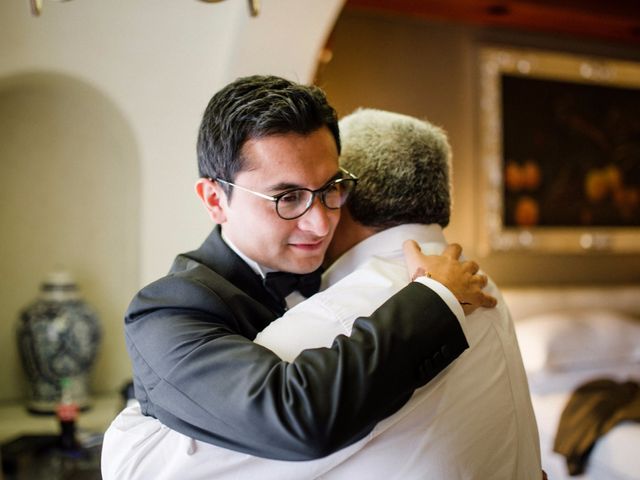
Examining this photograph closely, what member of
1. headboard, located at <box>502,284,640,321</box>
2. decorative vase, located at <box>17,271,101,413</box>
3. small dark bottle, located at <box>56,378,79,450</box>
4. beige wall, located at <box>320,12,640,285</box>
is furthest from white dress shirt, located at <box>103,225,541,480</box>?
headboard, located at <box>502,284,640,321</box>

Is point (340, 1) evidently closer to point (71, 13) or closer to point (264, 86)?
point (71, 13)

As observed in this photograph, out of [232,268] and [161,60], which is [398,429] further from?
[161,60]

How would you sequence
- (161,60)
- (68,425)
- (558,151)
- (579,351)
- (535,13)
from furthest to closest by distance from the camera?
(558,151) → (535,13) → (579,351) → (161,60) → (68,425)

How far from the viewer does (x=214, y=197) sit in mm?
1461

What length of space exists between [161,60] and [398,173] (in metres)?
Result: 2.56

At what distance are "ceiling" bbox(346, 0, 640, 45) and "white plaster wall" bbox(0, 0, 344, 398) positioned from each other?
39.9 inches

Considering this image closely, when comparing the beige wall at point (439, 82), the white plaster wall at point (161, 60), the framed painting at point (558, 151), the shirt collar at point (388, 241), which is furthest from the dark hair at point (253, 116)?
the framed painting at point (558, 151)

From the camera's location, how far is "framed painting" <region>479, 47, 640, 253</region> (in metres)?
4.81

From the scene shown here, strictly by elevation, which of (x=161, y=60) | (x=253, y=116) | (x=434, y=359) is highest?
(x=161, y=60)

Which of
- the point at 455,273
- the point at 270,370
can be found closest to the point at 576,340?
the point at 455,273

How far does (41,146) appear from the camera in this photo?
4.08 meters

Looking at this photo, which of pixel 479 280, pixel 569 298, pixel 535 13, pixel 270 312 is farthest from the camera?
pixel 569 298

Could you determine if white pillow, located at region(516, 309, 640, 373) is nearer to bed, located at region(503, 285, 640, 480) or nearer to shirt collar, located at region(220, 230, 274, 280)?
bed, located at region(503, 285, 640, 480)

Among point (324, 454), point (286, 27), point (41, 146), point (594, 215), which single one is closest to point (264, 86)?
point (324, 454)
